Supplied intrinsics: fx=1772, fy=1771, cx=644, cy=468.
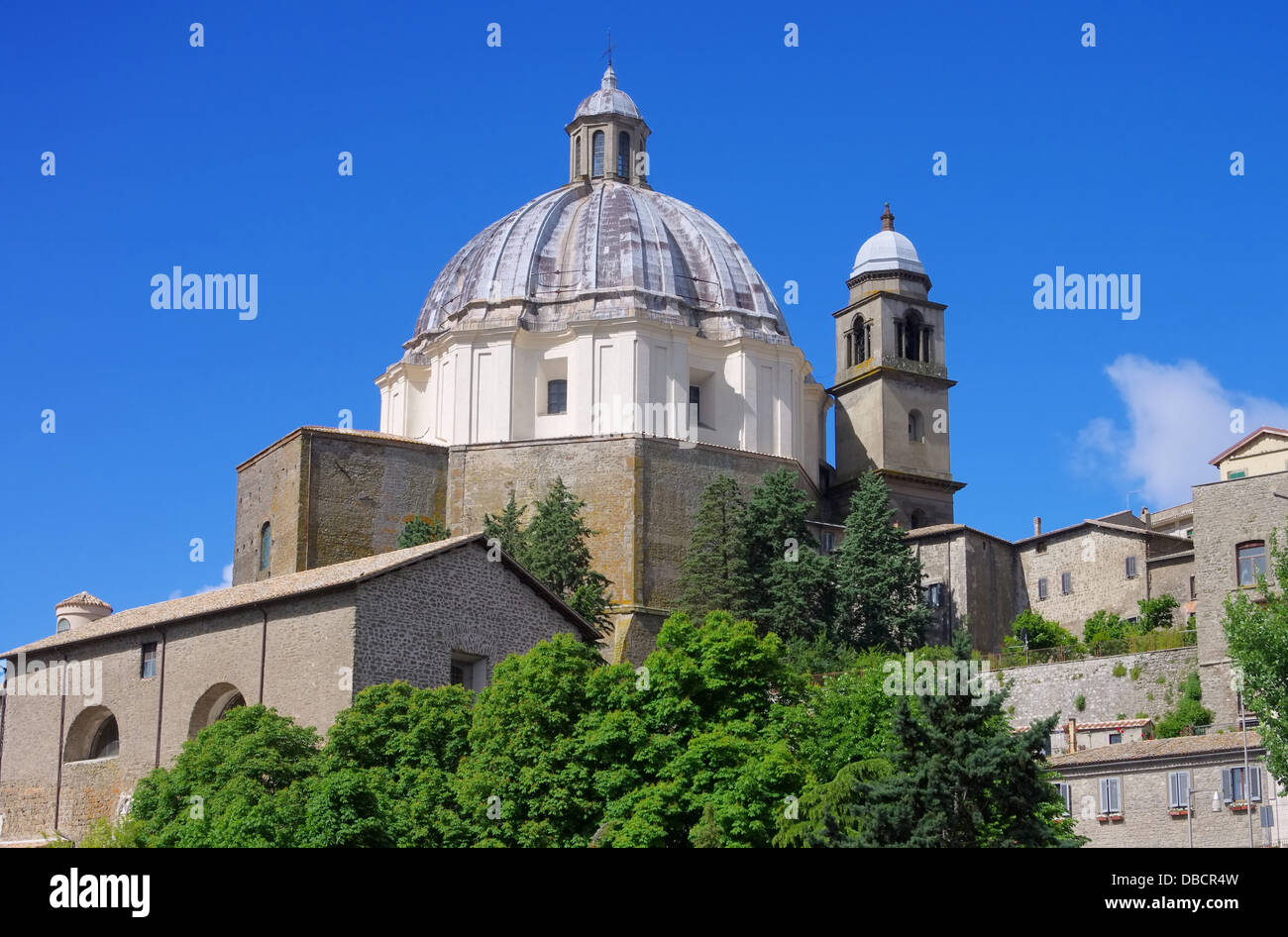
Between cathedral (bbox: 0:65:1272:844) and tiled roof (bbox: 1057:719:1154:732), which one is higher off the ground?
cathedral (bbox: 0:65:1272:844)

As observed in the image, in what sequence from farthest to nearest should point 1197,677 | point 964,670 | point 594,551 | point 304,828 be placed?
point 594,551
point 1197,677
point 964,670
point 304,828

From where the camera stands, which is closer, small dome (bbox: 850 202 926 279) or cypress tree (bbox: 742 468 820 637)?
cypress tree (bbox: 742 468 820 637)

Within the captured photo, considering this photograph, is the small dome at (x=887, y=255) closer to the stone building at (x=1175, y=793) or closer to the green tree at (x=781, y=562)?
the green tree at (x=781, y=562)

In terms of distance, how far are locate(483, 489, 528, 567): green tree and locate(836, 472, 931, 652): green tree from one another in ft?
30.5

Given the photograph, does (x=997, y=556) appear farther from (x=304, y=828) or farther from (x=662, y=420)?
(x=304, y=828)

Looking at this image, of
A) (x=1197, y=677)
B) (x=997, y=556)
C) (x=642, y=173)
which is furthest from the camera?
(x=642, y=173)

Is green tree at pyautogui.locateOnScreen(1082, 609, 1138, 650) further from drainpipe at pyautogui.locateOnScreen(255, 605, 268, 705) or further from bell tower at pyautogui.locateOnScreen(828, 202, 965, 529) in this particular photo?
drainpipe at pyautogui.locateOnScreen(255, 605, 268, 705)

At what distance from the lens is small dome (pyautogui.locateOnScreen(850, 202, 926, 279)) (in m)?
66.0

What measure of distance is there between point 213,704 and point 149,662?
2599 millimetres

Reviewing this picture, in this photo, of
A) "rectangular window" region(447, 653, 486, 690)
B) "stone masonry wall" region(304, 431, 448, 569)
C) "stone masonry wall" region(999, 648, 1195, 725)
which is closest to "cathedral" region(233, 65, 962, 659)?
"stone masonry wall" region(304, 431, 448, 569)

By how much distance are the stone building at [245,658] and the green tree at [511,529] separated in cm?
932
